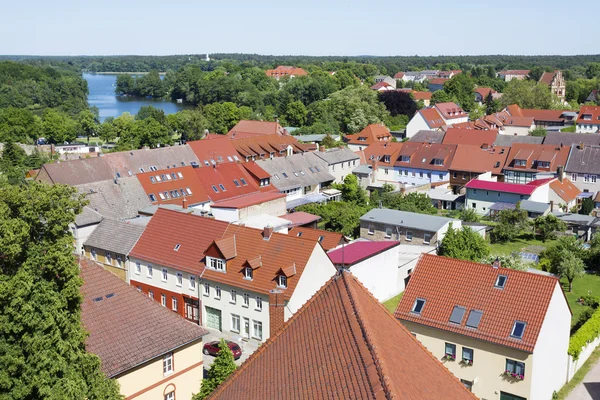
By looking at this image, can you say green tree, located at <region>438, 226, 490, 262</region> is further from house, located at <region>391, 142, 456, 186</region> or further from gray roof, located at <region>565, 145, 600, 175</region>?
A: gray roof, located at <region>565, 145, 600, 175</region>

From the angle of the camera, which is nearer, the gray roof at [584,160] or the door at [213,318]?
the door at [213,318]

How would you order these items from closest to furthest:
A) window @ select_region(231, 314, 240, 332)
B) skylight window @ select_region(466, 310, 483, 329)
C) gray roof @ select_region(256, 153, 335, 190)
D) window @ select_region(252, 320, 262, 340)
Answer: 1. skylight window @ select_region(466, 310, 483, 329)
2. window @ select_region(252, 320, 262, 340)
3. window @ select_region(231, 314, 240, 332)
4. gray roof @ select_region(256, 153, 335, 190)

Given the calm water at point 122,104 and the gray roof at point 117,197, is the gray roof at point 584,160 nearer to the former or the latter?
the gray roof at point 117,197

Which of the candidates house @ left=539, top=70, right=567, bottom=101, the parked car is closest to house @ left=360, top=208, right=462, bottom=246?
the parked car

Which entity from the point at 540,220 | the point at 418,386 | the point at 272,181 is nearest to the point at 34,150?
the point at 272,181

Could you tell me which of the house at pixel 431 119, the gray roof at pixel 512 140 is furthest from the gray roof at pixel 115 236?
the house at pixel 431 119

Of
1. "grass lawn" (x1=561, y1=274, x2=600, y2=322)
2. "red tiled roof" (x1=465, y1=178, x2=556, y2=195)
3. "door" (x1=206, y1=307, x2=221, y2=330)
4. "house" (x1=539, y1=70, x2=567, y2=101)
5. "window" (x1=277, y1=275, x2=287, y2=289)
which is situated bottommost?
"grass lawn" (x1=561, y1=274, x2=600, y2=322)
